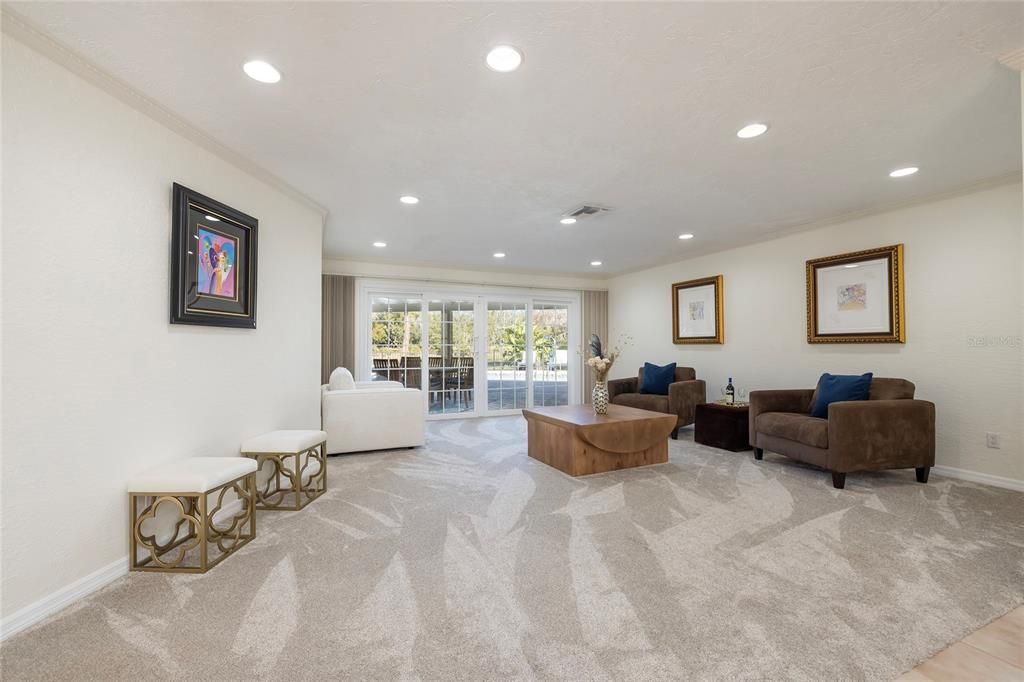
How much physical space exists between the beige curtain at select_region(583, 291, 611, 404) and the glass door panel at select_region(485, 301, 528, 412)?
106 centimetres

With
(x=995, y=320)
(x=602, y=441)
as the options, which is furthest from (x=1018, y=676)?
(x=995, y=320)

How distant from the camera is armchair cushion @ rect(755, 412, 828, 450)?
133 inches

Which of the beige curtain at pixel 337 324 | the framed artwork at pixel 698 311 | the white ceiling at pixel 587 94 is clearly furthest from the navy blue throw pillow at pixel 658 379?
the beige curtain at pixel 337 324

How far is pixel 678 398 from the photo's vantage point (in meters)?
5.23

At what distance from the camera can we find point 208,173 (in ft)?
8.81

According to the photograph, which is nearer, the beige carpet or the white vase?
the beige carpet

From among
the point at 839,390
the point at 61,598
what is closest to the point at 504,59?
the point at 61,598

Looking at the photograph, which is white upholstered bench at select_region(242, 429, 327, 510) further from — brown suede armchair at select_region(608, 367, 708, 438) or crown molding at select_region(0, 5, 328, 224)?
brown suede armchair at select_region(608, 367, 708, 438)

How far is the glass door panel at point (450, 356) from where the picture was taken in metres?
6.53

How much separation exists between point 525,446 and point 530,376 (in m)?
2.58

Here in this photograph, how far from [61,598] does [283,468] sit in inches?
52.5

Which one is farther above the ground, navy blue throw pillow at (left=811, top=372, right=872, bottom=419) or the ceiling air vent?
the ceiling air vent

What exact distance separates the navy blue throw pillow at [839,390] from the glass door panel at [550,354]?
3.98m

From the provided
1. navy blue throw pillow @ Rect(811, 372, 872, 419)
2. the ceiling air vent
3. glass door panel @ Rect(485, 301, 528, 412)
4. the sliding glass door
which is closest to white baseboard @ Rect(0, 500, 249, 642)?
the ceiling air vent
